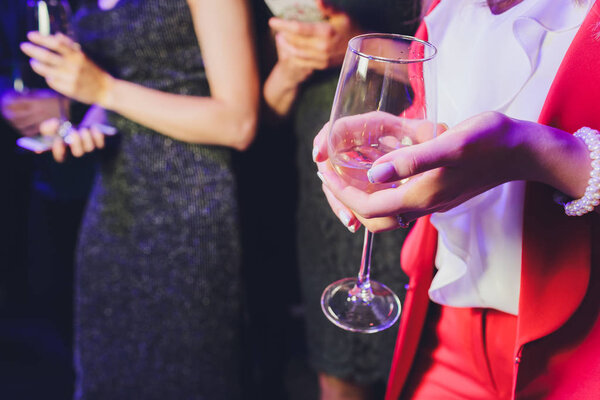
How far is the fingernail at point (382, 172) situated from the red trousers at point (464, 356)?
1.60 ft

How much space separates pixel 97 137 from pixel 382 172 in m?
1.22

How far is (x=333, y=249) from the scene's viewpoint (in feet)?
5.40

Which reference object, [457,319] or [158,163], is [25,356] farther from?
[457,319]

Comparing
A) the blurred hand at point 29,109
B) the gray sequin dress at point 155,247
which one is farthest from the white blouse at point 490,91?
the blurred hand at point 29,109

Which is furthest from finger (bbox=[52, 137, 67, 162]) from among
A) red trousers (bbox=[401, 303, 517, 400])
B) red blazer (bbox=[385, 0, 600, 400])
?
red blazer (bbox=[385, 0, 600, 400])

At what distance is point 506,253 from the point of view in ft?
3.03

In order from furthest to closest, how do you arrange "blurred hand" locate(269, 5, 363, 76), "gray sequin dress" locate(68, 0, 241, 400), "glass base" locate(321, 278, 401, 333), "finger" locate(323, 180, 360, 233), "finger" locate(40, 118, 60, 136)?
"finger" locate(40, 118, 60, 136), "gray sequin dress" locate(68, 0, 241, 400), "blurred hand" locate(269, 5, 363, 76), "glass base" locate(321, 278, 401, 333), "finger" locate(323, 180, 360, 233)

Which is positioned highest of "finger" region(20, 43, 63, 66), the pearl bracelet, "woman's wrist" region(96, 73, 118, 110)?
the pearl bracelet

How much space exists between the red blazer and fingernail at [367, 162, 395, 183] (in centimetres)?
31

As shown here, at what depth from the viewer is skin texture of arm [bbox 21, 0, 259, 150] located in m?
1.40

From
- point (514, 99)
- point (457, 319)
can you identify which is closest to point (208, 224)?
point (457, 319)

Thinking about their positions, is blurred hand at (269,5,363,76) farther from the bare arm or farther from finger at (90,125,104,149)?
finger at (90,125,104,149)

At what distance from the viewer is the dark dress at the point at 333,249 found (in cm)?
145

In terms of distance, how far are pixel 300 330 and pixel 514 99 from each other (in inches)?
87.6
